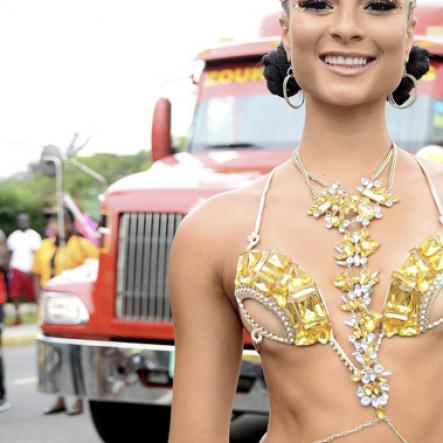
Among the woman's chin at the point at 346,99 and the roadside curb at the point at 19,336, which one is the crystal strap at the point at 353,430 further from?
the roadside curb at the point at 19,336

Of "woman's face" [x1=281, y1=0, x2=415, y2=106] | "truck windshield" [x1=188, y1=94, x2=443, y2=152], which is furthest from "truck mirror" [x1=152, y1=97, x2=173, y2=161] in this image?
"woman's face" [x1=281, y1=0, x2=415, y2=106]

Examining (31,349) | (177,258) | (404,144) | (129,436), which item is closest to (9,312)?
(31,349)

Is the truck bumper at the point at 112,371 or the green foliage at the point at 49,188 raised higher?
the truck bumper at the point at 112,371

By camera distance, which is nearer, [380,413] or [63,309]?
[380,413]

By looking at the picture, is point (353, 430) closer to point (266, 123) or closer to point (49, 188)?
point (266, 123)

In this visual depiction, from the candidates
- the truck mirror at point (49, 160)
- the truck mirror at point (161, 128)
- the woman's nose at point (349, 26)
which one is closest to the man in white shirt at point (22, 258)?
the truck mirror at point (49, 160)

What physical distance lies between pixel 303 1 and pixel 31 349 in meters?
12.0

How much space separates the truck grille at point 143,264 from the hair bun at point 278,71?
3931mm

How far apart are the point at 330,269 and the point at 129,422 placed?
17.1 feet

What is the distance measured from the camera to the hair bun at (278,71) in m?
2.11

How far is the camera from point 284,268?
1.83 meters

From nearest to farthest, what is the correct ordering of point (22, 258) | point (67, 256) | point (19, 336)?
1. point (67, 256)
2. point (19, 336)
3. point (22, 258)

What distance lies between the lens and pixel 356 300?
1823 mm

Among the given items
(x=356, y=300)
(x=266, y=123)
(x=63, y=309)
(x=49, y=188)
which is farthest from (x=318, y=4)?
(x=49, y=188)
